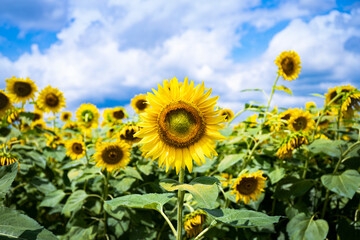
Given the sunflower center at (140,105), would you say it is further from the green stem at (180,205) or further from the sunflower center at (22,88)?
the green stem at (180,205)

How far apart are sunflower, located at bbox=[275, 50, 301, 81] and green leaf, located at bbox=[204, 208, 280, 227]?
2.40 m

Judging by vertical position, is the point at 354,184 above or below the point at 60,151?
below

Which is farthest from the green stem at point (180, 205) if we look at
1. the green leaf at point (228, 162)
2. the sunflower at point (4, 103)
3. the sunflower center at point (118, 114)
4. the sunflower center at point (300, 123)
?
the sunflower at point (4, 103)

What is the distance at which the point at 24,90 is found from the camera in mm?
A: 4340

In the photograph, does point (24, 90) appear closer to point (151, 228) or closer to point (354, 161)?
point (151, 228)

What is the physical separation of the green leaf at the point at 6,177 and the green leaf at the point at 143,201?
0.45m

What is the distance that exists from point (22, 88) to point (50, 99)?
420 mm

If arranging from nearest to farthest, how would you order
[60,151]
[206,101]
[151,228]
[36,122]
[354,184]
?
[206,101] → [354,184] → [151,228] → [60,151] → [36,122]

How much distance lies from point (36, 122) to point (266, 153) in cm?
382

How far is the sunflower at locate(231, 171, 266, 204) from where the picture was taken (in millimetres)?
2363

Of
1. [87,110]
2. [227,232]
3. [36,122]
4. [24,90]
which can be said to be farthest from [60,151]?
[227,232]

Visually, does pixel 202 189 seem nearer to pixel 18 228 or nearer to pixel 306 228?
pixel 18 228

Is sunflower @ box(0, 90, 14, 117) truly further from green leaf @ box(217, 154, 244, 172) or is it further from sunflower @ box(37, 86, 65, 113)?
green leaf @ box(217, 154, 244, 172)

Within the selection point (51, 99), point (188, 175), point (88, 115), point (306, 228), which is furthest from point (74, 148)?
point (306, 228)
